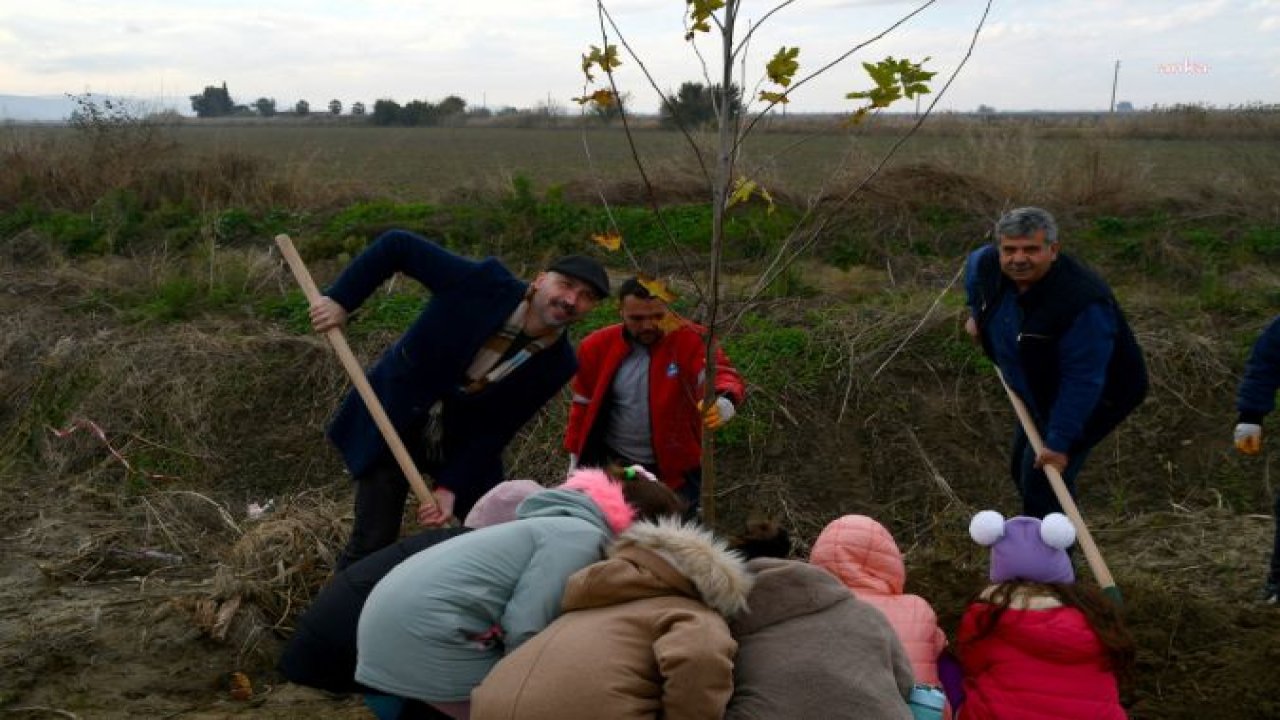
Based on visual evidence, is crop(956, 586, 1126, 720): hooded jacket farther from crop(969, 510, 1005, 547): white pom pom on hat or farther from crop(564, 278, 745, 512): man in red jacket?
crop(564, 278, 745, 512): man in red jacket

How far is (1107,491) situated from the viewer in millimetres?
6129

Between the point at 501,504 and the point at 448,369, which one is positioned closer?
the point at 501,504

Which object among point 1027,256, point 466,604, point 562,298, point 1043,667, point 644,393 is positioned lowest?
point 1043,667

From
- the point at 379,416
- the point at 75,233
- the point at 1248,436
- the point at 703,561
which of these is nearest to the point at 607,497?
the point at 703,561

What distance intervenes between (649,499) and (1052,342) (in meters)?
1.90

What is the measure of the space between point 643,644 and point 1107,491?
182 inches

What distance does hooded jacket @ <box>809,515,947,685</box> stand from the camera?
2.88 meters

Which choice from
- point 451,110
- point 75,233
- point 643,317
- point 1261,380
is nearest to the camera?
point 643,317

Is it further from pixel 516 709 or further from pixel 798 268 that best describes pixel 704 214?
pixel 516 709

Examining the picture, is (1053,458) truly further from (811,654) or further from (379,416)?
(379,416)

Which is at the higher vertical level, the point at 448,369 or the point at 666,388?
the point at 448,369

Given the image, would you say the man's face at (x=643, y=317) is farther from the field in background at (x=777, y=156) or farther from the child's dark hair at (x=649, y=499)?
the child's dark hair at (x=649, y=499)

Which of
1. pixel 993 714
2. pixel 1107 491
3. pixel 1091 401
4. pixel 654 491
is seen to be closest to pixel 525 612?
pixel 654 491

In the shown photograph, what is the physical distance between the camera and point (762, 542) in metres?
2.76
